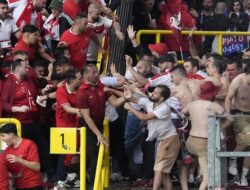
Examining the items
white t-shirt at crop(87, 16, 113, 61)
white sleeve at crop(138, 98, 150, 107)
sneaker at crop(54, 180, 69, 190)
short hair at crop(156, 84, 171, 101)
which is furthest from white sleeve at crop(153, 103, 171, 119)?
white t-shirt at crop(87, 16, 113, 61)

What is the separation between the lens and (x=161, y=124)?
47.6 ft

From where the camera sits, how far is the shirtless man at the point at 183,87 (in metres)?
14.7

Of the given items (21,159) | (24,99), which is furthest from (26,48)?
(21,159)

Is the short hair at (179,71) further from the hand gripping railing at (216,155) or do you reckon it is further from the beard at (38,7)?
the hand gripping railing at (216,155)

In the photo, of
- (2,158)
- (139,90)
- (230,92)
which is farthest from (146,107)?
(2,158)

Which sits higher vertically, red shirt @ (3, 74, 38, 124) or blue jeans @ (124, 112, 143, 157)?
red shirt @ (3, 74, 38, 124)

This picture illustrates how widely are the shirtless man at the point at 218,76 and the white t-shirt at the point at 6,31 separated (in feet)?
11.5

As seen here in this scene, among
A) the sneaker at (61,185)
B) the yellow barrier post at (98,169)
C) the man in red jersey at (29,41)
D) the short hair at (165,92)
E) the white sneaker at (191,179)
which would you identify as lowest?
the sneaker at (61,185)

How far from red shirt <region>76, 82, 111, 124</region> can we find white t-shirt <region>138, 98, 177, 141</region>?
2.17 ft

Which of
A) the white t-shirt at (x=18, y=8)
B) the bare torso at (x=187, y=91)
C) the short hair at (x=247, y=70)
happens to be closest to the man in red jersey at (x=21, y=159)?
the bare torso at (x=187, y=91)

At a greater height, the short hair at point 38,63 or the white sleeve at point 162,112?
the short hair at point 38,63

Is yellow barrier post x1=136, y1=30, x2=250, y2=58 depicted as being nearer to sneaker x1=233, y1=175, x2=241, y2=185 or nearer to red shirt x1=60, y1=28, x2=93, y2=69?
red shirt x1=60, y1=28, x2=93, y2=69

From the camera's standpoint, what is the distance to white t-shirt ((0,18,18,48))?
16859 millimetres

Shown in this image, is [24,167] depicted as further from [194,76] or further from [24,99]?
[194,76]
